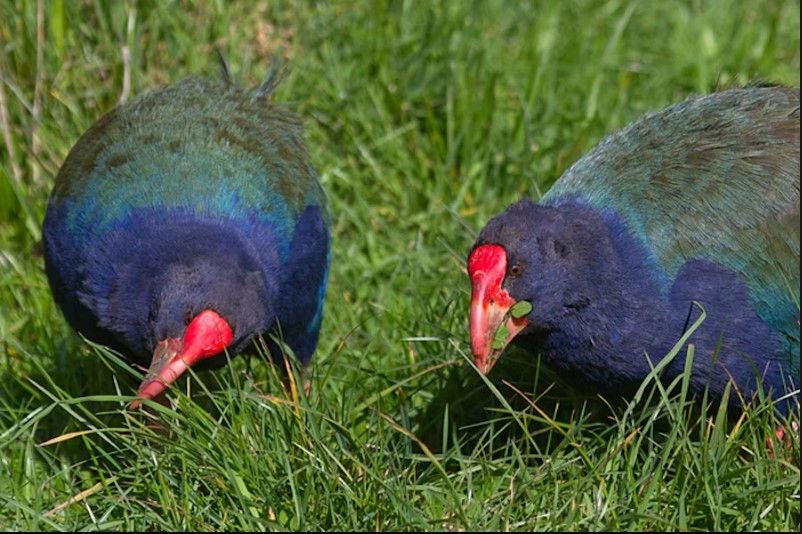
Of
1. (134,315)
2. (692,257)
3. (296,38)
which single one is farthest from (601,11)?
(134,315)

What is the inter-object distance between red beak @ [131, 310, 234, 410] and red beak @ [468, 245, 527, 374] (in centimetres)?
68

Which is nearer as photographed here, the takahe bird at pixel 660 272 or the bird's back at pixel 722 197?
the takahe bird at pixel 660 272

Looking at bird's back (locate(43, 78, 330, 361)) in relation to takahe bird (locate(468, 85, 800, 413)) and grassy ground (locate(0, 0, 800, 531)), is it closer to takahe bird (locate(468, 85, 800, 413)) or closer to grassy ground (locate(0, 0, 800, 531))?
grassy ground (locate(0, 0, 800, 531))

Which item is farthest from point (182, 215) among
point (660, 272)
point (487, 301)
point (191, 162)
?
point (660, 272)

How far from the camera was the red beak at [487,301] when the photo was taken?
3100 millimetres

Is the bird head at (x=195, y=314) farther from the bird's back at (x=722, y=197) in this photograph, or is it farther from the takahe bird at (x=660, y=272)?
the bird's back at (x=722, y=197)

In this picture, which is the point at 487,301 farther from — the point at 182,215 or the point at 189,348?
the point at 182,215

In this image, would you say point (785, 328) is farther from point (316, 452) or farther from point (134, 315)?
point (134, 315)

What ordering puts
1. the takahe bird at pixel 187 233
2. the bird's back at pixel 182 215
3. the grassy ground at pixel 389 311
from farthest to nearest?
the bird's back at pixel 182 215, the takahe bird at pixel 187 233, the grassy ground at pixel 389 311

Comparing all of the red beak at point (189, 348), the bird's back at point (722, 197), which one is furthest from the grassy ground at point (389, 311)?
the bird's back at point (722, 197)

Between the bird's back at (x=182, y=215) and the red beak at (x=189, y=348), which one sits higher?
the bird's back at (x=182, y=215)

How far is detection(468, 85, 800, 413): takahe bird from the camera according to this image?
10.3 ft

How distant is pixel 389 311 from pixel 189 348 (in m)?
0.97

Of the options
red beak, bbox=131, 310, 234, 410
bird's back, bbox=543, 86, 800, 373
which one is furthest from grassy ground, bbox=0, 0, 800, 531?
bird's back, bbox=543, 86, 800, 373
